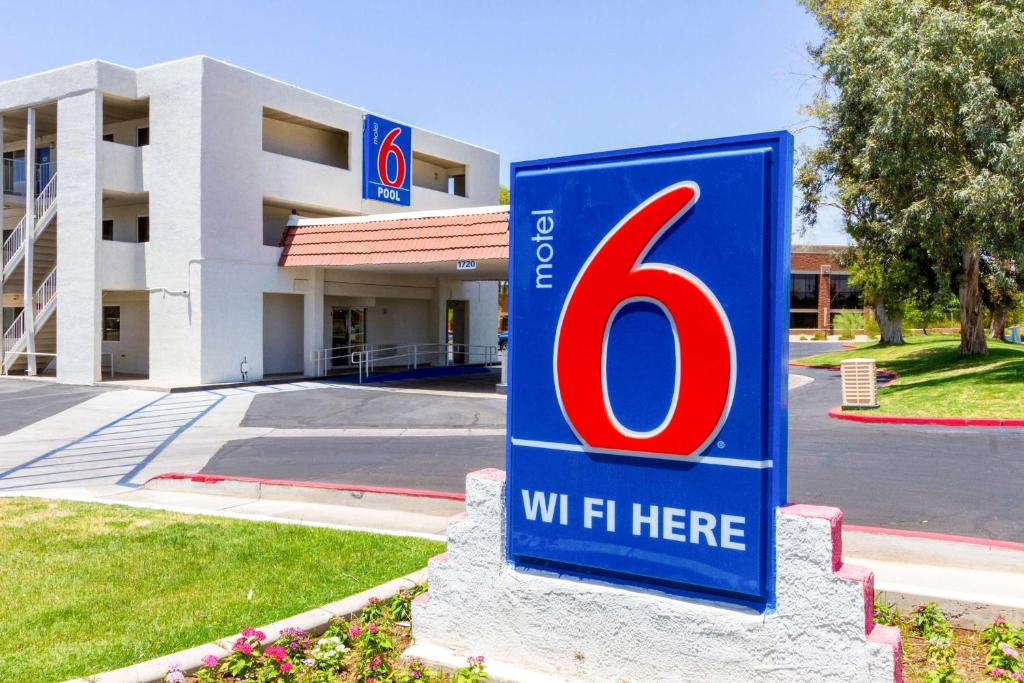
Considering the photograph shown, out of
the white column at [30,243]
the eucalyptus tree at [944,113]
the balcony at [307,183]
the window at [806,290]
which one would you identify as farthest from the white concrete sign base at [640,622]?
the window at [806,290]

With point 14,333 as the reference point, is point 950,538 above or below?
below

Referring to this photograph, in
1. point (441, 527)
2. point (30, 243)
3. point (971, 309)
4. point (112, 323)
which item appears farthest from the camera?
point (112, 323)

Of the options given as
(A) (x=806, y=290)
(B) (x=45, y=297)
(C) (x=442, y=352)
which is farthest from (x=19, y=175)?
(A) (x=806, y=290)

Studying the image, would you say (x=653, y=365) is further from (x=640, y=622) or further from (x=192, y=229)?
(x=192, y=229)

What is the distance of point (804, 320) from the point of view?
73.0m

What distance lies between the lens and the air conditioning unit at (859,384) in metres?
19.1

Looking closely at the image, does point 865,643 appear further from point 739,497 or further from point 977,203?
point 977,203

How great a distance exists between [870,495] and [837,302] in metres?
67.9

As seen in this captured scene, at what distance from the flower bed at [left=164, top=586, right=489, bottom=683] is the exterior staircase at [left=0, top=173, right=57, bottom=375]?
25609 mm

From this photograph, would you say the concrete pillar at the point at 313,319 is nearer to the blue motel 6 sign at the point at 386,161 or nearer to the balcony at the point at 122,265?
the blue motel 6 sign at the point at 386,161

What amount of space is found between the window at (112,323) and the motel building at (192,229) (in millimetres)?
74

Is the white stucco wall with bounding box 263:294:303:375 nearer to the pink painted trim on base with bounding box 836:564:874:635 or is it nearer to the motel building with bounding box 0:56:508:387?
the motel building with bounding box 0:56:508:387

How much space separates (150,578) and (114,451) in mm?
9119

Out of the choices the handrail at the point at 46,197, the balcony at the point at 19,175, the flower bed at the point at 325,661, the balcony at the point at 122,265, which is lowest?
the flower bed at the point at 325,661
